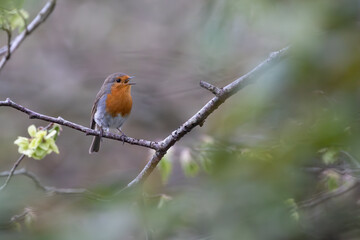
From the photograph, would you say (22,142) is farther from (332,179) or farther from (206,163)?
(332,179)

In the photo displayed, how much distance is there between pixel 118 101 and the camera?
455 centimetres

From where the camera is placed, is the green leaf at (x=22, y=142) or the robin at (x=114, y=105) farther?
the robin at (x=114, y=105)

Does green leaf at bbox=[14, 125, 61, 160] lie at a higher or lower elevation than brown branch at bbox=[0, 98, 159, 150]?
higher

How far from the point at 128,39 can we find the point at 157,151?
6026 millimetres

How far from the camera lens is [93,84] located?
7379 mm

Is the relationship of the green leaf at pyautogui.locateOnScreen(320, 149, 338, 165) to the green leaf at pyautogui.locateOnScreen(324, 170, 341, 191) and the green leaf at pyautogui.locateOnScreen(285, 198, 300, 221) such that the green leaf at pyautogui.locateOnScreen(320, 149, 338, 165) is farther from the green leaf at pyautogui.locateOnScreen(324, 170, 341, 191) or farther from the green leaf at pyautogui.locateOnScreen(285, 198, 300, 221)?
the green leaf at pyautogui.locateOnScreen(285, 198, 300, 221)

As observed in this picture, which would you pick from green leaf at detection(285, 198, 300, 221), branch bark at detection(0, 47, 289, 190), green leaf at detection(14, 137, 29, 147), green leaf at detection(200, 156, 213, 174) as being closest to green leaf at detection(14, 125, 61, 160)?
green leaf at detection(14, 137, 29, 147)

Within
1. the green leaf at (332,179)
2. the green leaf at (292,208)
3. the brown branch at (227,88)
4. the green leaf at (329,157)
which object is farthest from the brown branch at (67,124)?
the green leaf at (332,179)

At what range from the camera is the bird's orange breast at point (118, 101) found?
4547mm

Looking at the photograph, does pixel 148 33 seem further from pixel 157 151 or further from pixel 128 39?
pixel 157 151

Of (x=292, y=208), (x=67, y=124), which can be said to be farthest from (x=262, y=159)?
(x=67, y=124)

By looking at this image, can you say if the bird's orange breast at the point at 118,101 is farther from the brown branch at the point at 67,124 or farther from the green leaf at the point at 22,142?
the green leaf at the point at 22,142

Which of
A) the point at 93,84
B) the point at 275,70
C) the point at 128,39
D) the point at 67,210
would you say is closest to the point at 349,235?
the point at 275,70

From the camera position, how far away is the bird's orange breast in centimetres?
455
